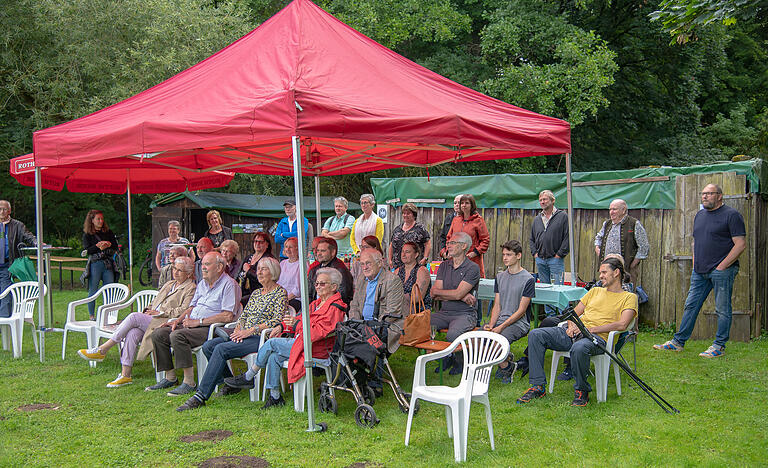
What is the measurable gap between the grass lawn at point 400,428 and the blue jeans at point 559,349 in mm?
193

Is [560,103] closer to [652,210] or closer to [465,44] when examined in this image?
[465,44]

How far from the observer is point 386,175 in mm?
16438

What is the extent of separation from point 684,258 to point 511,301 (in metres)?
3.29

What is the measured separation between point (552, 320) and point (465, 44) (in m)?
12.1

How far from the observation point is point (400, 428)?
14.9ft

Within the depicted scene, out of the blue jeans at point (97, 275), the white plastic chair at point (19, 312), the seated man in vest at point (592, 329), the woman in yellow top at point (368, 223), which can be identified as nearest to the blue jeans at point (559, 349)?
the seated man in vest at point (592, 329)

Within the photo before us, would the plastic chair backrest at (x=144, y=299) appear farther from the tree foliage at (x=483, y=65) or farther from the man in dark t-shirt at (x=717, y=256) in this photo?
the tree foliage at (x=483, y=65)

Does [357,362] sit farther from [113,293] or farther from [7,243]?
[7,243]

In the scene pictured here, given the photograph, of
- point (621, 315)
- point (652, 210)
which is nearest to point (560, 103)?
point (652, 210)

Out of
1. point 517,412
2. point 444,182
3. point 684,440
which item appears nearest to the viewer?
point 684,440

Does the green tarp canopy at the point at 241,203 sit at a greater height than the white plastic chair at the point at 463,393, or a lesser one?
greater

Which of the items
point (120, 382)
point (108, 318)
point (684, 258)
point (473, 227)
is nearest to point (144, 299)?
point (108, 318)

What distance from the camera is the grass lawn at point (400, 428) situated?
13.1 feet

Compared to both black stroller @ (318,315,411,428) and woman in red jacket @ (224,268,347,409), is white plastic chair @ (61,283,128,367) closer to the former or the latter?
woman in red jacket @ (224,268,347,409)
